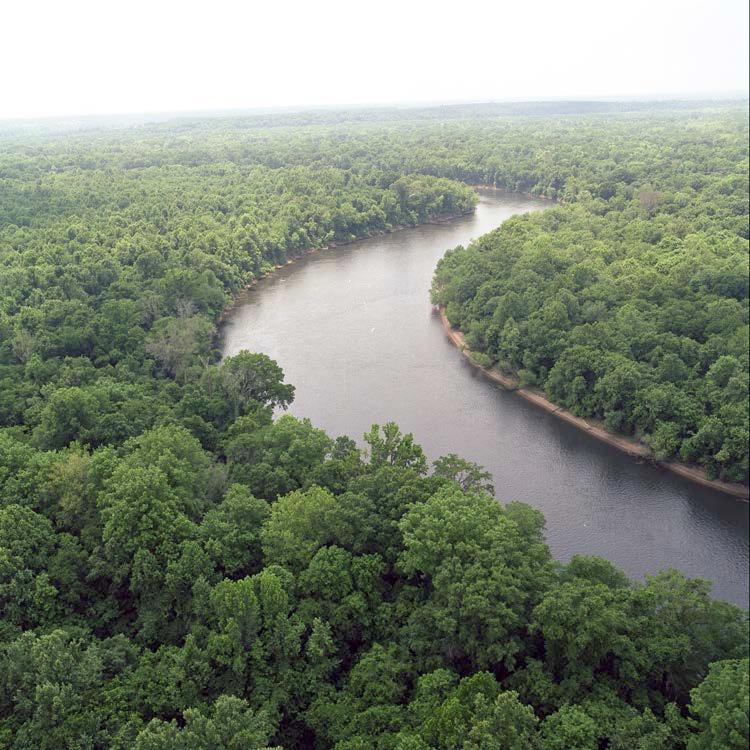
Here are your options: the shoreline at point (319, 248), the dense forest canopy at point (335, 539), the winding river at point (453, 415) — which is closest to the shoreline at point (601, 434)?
the winding river at point (453, 415)

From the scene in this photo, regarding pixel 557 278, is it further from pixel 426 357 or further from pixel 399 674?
pixel 399 674

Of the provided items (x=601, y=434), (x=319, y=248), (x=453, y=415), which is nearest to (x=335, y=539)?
(x=453, y=415)

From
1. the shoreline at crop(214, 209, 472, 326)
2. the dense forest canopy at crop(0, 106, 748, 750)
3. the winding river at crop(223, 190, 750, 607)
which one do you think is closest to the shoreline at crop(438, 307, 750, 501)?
the winding river at crop(223, 190, 750, 607)

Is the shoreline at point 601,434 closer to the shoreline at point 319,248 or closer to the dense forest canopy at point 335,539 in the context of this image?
the dense forest canopy at point 335,539

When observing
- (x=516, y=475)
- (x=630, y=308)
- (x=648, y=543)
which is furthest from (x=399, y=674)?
(x=630, y=308)

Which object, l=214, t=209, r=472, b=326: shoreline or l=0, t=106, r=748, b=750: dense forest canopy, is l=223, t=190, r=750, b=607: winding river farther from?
l=0, t=106, r=748, b=750: dense forest canopy

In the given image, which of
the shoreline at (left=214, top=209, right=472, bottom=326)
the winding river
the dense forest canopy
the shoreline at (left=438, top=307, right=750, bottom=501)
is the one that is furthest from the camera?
the shoreline at (left=214, top=209, right=472, bottom=326)
